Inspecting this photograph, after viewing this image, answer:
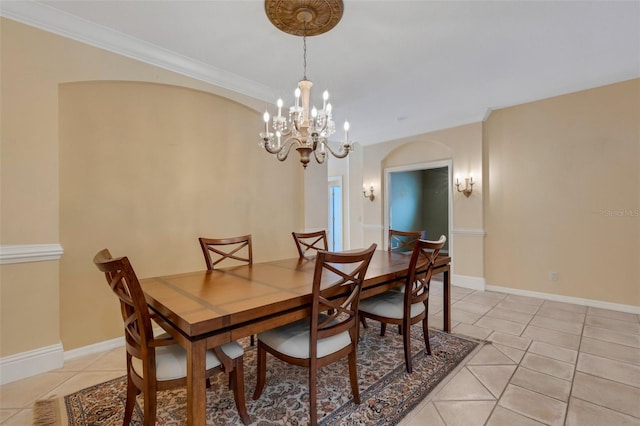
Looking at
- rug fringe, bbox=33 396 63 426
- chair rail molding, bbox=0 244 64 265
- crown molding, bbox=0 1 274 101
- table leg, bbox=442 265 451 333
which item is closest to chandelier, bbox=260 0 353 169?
crown molding, bbox=0 1 274 101

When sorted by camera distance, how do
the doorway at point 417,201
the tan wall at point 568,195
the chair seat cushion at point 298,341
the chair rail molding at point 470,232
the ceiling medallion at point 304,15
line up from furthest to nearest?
the doorway at point 417,201 < the chair rail molding at point 470,232 < the tan wall at point 568,195 < the ceiling medallion at point 304,15 < the chair seat cushion at point 298,341

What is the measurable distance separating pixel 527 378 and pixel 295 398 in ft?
5.62

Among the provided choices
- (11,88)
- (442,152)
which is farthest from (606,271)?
(11,88)

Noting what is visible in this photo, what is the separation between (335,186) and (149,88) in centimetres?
479

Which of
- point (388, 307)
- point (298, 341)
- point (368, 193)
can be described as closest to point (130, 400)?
point (298, 341)

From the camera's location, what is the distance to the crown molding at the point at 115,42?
86.6 inches

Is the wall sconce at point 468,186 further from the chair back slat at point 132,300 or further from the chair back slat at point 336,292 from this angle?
the chair back slat at point 132,300

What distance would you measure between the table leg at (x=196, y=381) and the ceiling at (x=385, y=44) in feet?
7.59

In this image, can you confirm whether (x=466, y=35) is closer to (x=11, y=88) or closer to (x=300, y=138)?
(x=300, y=138)

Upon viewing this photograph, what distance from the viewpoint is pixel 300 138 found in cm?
234

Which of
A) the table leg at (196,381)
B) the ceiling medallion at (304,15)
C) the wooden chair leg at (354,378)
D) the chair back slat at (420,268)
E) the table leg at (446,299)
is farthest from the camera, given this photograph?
the table leg at (446,299)

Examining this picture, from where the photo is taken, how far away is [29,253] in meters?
2.21

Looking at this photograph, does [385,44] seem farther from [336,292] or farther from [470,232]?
[470,232]

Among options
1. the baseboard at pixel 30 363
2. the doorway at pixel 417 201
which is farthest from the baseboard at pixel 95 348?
the doorway at pixel 417 201
